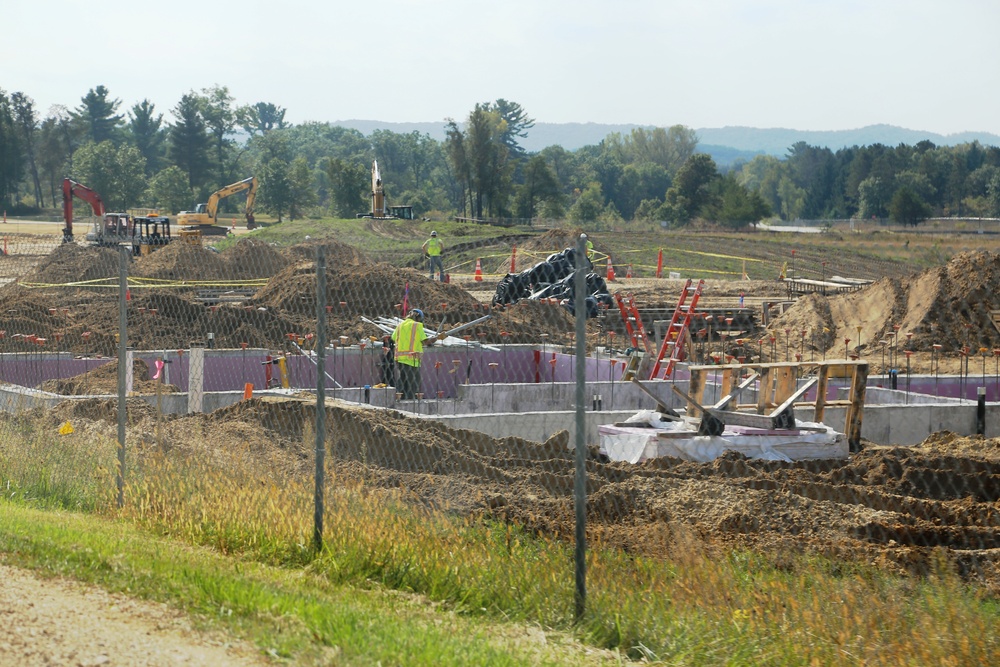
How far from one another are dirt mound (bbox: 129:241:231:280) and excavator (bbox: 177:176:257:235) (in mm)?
8206

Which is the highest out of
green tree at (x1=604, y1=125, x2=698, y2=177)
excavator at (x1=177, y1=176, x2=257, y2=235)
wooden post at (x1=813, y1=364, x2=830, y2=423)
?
green tree at (x1=604, y1=125, x2=698, y2=177)

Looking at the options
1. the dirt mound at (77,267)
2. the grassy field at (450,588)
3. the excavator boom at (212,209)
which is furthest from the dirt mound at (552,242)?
the grassy field at (450,588)

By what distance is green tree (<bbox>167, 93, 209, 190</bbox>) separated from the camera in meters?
98.4

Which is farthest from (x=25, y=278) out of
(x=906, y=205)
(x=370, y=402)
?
(x=906, y=205)

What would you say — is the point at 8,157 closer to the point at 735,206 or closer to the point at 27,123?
the point at 27,123

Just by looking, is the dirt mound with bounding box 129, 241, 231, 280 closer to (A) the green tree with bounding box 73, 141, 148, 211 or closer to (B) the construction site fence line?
(B) the construction site fence line

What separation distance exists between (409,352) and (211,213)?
1522 inches

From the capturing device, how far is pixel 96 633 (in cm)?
573

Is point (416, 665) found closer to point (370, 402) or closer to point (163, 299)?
point (370, 402)

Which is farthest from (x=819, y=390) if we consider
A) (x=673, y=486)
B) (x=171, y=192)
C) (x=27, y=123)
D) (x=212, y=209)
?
(x=27, y=123)

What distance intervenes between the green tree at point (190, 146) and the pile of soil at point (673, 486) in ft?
289

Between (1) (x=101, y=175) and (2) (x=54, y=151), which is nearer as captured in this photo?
(1) (x=101, y=175)

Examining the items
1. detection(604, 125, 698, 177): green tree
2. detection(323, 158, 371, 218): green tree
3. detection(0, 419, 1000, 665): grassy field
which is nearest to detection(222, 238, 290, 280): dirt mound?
detection(0, 419, 1000, 665): grassy field

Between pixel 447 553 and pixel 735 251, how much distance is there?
4286cm
